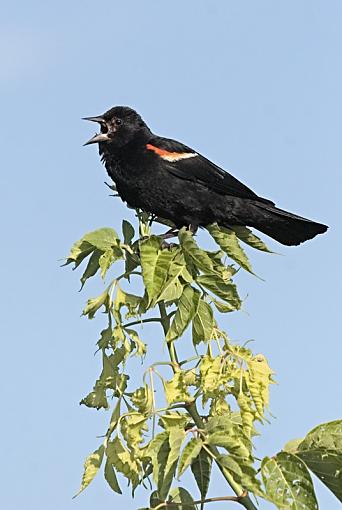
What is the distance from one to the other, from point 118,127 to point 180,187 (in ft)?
1.93

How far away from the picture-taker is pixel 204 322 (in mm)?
2791

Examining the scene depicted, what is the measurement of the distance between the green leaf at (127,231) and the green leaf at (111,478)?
737mm

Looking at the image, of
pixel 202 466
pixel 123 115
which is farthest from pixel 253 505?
pixel 123 115

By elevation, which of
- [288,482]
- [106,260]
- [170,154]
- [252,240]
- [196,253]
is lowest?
[288,482]

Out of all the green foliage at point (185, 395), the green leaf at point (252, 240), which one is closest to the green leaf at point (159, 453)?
the green foliage at point (185, 395)

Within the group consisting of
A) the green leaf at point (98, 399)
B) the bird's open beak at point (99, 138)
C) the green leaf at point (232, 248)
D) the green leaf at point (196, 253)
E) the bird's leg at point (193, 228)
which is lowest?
the green leaf at point (98, 399)

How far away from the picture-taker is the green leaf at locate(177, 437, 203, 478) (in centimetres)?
242

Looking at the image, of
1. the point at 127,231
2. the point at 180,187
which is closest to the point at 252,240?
the point at 127,231

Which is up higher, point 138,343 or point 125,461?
point 138,343

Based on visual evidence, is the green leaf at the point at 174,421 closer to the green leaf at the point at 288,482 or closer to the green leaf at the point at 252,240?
the green leaf at the point at 288,482

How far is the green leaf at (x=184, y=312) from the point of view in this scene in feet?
8.85

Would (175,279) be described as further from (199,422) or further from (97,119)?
(97,119)

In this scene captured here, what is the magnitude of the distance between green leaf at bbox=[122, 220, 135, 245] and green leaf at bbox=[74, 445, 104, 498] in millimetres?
686

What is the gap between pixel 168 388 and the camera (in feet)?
8.59
